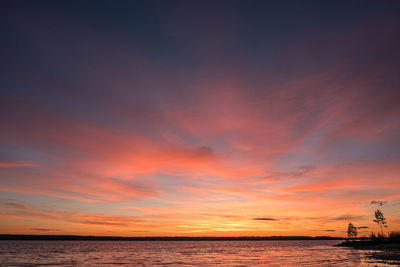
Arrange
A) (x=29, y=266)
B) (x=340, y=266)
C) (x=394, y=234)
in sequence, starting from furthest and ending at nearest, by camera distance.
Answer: (x=394, y=234)
(x=29, y=266)
(x=340, y=266)

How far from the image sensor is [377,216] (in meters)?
151

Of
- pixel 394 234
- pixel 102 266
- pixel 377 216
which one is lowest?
pixel 102 266

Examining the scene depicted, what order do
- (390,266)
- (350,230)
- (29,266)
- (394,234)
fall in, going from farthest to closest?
(350,230), (394,234), (29,266), (390,266)

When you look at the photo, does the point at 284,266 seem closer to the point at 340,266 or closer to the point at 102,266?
the point at 340,266

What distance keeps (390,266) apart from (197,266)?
36.7 meters

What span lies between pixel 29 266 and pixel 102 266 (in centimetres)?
1480

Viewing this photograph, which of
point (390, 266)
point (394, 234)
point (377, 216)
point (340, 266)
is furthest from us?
point (377, 216)

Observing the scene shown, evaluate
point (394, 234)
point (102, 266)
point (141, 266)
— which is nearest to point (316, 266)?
point (141, 266)

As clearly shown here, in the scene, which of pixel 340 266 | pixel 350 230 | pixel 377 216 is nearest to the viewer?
pixel 340 266

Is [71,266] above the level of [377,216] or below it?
below

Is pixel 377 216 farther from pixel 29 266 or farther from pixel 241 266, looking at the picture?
pixel 29 266

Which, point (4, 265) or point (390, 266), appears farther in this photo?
point (4, 265)

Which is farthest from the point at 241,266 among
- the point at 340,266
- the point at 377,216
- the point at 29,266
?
the point at 377,216

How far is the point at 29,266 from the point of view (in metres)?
59.7
